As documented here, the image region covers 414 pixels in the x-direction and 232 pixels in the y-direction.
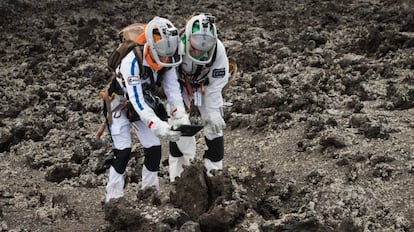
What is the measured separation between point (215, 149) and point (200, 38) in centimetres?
126

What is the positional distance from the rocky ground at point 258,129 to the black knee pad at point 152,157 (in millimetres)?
385

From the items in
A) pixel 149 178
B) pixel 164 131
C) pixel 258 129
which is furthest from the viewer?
pixel 258 129

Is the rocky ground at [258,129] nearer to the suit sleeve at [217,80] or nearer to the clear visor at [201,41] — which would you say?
the suit sleeve at [217,80]

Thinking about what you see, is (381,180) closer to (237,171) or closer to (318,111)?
(237,171)

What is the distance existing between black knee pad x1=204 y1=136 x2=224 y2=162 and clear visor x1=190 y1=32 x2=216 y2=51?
1052 millimetres

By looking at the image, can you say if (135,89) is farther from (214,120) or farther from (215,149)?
(215,149)

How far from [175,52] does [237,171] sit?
1593 mm

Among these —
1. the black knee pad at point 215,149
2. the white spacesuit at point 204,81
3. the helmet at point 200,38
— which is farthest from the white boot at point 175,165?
the helmet at point 200,38

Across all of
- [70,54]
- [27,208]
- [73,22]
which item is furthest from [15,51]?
[27,208]

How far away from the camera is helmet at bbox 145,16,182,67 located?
224 inches

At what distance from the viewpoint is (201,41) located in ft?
19.5

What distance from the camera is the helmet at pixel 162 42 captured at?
5.69m

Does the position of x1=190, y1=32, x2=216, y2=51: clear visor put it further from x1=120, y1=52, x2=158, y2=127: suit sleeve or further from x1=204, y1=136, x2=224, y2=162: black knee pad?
x1=204, y1=136, x2=224, y2=162: black knee pad

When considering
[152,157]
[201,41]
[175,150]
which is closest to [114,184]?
[152,157]
